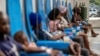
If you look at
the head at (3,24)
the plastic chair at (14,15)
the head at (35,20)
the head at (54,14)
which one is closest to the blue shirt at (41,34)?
the head at (35,20)

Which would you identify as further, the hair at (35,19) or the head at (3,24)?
the hair at (35,19)

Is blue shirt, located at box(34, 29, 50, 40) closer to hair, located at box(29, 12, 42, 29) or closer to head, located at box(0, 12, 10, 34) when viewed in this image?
hair, located at box(29, 12, 42, 29)

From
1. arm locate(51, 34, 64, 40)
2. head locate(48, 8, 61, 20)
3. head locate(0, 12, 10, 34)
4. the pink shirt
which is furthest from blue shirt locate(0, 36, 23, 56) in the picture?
head locate(48, 8, 61, 20)

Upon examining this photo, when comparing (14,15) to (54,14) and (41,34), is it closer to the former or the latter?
(41,34)

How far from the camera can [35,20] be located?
146 inches

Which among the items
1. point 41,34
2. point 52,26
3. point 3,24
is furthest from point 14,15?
point 52,26

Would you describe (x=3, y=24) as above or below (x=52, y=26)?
above

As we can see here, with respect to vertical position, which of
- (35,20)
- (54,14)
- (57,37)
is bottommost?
(57,37)

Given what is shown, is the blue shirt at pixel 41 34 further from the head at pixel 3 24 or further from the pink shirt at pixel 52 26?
the head at pixel 3 24

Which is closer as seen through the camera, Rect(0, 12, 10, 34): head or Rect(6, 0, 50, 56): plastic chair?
Rect(0, 12, 10, 34): head

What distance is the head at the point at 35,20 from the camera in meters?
3.66

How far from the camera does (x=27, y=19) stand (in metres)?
3.80

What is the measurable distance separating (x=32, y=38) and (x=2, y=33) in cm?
144

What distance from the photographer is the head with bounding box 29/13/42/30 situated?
12.0ft
